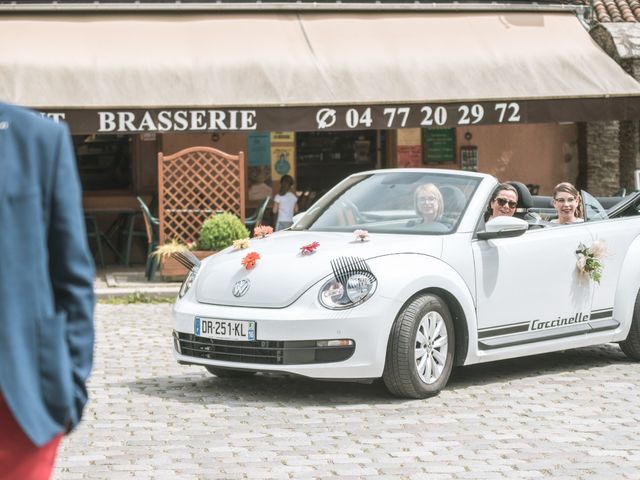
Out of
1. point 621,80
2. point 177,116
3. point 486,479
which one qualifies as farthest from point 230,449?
point 621,80

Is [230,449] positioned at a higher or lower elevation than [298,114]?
lower

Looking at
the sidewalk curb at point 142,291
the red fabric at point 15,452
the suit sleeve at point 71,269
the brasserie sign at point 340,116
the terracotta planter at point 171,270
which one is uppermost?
the brasserie sign at point 340,116

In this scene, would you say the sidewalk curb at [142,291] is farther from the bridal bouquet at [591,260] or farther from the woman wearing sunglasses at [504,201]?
the bridal bouquet at [591,260]

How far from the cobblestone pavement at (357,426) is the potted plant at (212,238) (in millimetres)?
6232

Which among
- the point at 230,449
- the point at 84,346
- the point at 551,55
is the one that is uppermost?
the point at 551,55

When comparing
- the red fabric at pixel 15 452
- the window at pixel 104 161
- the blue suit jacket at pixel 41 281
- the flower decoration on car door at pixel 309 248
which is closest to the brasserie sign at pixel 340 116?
the window at pixel 104 161

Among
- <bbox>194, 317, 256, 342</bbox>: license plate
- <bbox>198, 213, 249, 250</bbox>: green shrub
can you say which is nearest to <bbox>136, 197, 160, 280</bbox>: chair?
<bbox>198, 213, 249, 250</bbox>: green shrub

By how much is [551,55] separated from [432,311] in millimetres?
12321

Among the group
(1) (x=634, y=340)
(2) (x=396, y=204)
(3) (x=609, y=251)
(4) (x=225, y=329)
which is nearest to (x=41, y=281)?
(4) (x=225, y=329)

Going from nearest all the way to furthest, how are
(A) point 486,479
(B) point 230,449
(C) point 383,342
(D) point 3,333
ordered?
1. (D) point 3,333
2. (A) point 486,479
3. (B) point 230,449
4. (C) point 383,342

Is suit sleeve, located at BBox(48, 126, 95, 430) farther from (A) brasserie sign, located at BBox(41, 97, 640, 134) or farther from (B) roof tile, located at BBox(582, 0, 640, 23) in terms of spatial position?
(B) roof tile, located at BBox(582, 0, 640, 23)

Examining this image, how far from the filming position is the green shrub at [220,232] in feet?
53.9

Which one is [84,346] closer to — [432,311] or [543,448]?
[543,448]

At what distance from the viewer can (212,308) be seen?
8.36 metres
